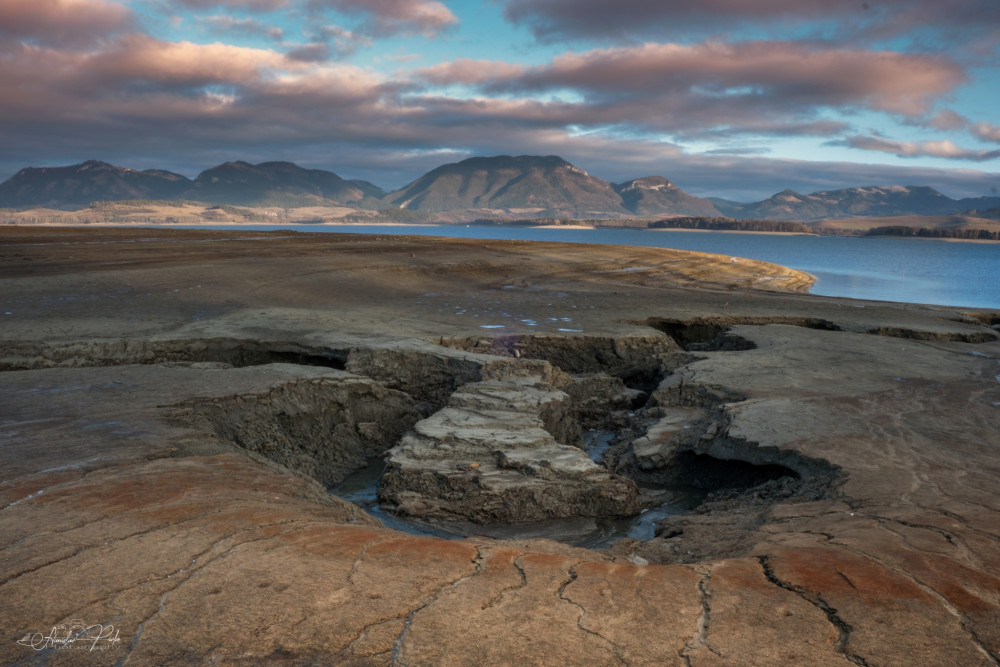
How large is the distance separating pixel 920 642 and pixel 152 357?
7.89m

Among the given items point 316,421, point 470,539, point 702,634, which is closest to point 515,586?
point 702,634

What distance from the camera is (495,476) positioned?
5.25m

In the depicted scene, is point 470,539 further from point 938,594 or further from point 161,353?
point 161,353

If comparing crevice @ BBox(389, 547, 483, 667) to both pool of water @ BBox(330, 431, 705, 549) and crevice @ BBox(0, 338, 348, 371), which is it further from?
crevice @ BBox(0, 338, 348, 371)

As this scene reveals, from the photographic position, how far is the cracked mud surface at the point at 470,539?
2459 mm

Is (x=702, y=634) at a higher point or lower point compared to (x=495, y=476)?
higher

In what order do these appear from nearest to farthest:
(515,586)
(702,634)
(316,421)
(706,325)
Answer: (702,634), (515,586), (316,421), (706,325)

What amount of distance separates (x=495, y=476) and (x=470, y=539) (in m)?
1.59

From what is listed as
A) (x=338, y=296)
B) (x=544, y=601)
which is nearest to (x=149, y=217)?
(x=338, y=296)

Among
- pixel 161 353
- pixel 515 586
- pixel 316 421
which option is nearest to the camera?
pixel 515 586

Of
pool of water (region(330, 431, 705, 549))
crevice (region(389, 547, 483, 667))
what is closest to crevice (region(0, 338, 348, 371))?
pool of water (region(330, 431, 705, 549))

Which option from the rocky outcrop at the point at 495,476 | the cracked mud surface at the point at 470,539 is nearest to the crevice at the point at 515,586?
the cracked mud surface at the point at 470,539

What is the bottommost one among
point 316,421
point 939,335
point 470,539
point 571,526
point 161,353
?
point 571,526

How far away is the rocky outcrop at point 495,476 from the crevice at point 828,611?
219 cm
